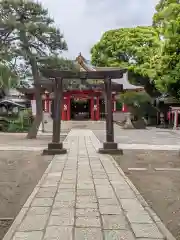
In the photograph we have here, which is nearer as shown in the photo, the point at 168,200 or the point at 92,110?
the point at 168,200

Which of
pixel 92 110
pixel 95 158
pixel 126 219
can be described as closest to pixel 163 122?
pixel 92 110

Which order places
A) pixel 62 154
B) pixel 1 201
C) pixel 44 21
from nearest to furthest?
1. pixel 1 201
2. pixel 62 154
3. pixel 44 21

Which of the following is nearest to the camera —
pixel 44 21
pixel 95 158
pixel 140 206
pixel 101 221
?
pixel 101 221

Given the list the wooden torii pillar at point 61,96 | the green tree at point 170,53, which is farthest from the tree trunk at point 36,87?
the green tree at point 170,53

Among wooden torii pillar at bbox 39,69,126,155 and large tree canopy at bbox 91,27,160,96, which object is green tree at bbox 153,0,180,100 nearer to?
wooden torii pillar at bbox 39,69,126,155

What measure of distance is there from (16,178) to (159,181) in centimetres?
297

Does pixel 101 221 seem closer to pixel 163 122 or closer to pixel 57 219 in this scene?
pixel 57 219

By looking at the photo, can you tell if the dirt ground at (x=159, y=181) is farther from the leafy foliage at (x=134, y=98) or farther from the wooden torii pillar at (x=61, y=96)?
the leafy foliage at (x=134, y=98)

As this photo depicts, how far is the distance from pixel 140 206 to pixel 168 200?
32.7 inches

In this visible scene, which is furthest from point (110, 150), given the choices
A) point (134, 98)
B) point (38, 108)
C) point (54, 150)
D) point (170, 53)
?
point (134, 98)

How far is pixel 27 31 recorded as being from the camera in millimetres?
15367

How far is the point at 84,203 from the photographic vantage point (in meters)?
4.83

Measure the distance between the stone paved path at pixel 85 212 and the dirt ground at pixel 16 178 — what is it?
0.71ft

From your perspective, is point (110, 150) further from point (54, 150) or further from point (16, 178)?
point (16, 178)
